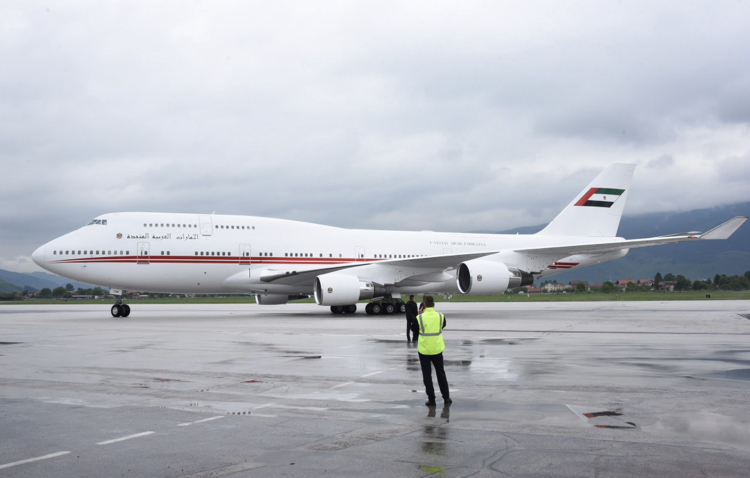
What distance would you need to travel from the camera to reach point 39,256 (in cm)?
2505

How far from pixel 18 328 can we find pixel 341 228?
1509 centimetres

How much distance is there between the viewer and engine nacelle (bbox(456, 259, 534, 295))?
27062 mm

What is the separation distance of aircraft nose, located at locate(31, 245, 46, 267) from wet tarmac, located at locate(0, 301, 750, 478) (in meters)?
12.9

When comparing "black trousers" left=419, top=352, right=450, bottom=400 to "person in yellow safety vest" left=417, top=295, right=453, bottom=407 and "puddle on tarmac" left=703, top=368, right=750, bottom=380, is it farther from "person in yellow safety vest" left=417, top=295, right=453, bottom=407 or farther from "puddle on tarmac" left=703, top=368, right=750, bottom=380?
"puddle on tarmac" left=703, top=368, right=750, bottom=380

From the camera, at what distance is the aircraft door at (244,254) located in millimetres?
27156

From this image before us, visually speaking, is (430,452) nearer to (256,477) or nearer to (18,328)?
(256,477)

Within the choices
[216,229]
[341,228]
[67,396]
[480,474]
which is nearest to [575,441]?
[480,474]

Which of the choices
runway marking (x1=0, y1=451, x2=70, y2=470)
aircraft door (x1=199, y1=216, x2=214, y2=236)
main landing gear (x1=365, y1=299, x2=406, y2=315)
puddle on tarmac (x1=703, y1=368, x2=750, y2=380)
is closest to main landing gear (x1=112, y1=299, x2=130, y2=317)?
aircraft door (x1=199, y1=216, x2=214, y2=236)

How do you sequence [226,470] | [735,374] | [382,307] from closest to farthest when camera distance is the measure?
[226,470] < [735,374] < [382,307]

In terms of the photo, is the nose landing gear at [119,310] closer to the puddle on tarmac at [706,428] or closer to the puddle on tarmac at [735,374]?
the puddle on tarmac at [735,374]

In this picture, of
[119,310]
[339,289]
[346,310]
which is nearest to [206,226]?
[119,310]

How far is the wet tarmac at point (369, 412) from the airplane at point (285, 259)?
12.3 m

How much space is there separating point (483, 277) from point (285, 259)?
9.10 meters

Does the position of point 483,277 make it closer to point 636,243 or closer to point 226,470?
point 636,243
